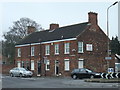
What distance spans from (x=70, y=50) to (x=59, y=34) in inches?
214

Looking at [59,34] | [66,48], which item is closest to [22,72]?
[66,48]

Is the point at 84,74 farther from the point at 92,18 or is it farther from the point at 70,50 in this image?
the point at 92,18

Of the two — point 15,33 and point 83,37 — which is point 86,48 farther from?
point 15,33

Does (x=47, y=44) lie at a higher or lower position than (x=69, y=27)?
lower

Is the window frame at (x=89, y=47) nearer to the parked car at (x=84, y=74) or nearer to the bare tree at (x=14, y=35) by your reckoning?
the parked car at (x=84, y=74)

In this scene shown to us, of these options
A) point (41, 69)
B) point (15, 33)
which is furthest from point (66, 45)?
point (15, 33)

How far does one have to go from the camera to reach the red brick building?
42.8 meters

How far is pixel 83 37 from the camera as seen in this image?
43.3m

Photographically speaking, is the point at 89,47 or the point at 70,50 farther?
the point at 89,47

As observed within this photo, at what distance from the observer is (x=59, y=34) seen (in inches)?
1864

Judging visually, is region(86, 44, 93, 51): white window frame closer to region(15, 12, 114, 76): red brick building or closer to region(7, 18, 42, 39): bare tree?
region(15, 12, 114, 76): red brick building

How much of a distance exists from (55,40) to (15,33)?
31545 mm

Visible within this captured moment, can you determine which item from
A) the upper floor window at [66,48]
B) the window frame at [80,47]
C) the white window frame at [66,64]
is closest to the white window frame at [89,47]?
the window frame at [80,47]

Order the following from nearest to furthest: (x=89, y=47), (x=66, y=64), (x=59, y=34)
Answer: (x=66, y=64) → (x=89, y=47) → (x=59, y=34)
